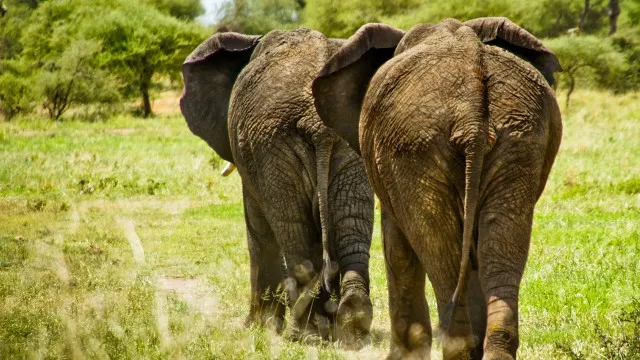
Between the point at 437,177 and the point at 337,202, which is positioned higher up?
the point at 437,177

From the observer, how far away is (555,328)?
613 centimetres

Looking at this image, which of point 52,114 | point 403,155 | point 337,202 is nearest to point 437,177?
point 403,155

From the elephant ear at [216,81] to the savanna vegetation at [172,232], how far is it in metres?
0.88

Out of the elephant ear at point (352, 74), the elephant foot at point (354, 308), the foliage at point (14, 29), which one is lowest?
the foliage at point (14, 29)

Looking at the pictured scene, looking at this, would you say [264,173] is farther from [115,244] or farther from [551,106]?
[115,244]

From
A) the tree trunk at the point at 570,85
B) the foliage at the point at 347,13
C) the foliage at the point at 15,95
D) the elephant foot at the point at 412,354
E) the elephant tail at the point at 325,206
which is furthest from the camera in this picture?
the foliage at the point at 347,13

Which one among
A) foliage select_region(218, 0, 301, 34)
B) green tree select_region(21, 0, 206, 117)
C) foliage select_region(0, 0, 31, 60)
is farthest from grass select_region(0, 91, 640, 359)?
foliage select_region(218, 0, 301, 34)

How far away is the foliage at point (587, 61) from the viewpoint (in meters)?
32.6

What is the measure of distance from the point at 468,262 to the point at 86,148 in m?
18.0

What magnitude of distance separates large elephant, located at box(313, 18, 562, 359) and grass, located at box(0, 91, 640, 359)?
4.08 feet

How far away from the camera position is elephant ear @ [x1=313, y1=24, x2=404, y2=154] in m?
4.81

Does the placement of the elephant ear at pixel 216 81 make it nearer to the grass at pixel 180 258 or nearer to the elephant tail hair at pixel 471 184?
the grass at pixel 180 258

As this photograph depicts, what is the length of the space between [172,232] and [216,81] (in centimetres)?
479

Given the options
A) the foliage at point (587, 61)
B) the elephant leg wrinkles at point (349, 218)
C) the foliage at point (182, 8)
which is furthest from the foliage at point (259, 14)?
the elephant leg wrinkles at point (349, 218)
